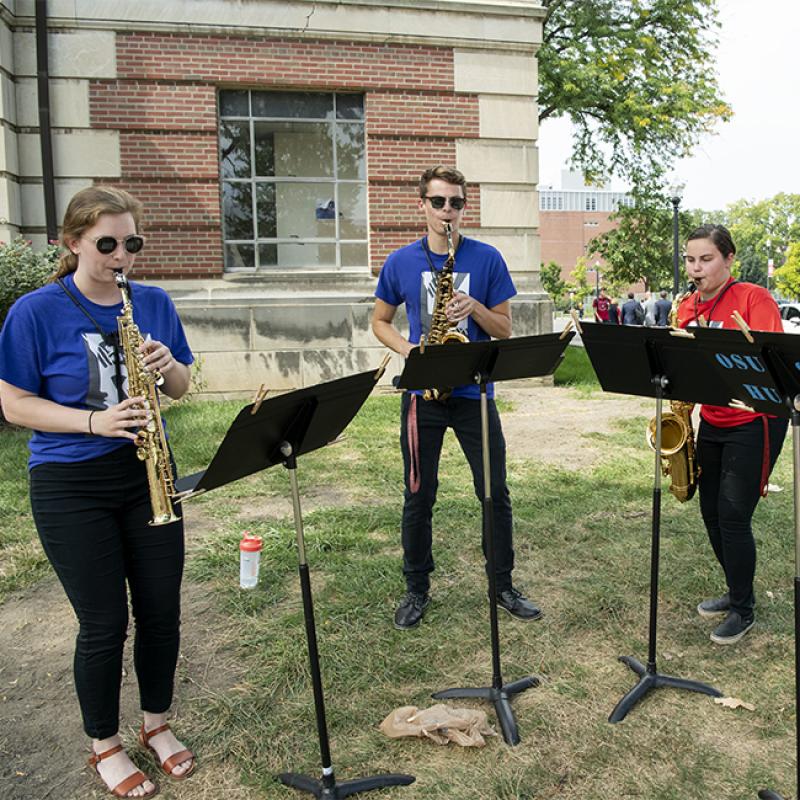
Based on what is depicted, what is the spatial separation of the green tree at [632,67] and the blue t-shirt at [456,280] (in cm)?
1337

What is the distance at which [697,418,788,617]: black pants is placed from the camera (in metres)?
3.87

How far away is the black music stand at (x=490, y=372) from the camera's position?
3.30 metres

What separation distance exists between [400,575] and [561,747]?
6.09 feet

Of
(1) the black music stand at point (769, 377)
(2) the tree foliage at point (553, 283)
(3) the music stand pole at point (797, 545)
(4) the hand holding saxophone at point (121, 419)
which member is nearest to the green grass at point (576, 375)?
(1) the black music stand at point (769, 377)

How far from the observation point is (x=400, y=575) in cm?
493

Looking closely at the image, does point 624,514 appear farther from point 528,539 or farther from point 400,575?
point 400,575

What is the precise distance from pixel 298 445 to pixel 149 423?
524mm

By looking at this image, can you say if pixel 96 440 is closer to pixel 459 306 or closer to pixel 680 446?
pixel 459 306

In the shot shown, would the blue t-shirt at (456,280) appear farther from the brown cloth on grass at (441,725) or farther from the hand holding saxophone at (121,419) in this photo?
the hand holding saxophone at (121,419)

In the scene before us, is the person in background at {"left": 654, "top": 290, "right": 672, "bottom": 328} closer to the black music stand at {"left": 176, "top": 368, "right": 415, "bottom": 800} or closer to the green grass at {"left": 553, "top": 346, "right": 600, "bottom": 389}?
the green grass at {"left": 553, "top": 346, "right": 600, "bottom": 389}

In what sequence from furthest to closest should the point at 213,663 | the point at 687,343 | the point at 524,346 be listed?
the point at 213,663, the point at 524,346, the point at 687,343

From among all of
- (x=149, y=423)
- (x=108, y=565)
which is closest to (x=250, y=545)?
(x=108, y=565)

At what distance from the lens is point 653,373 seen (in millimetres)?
3512

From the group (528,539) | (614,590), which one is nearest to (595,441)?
(528,539)
